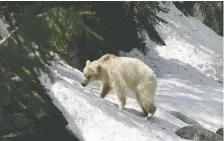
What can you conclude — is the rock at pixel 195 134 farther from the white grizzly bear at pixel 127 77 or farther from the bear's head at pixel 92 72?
the bear's head at pixel 92 72

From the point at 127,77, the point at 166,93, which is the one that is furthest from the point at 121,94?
the point at 166,93

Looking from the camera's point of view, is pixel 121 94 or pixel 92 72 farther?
pixel 92 72

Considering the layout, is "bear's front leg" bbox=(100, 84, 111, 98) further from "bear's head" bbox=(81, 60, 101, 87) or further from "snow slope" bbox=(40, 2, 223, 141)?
"bear's head" bbox=(81, 60, 101, 87)

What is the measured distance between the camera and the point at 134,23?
16.3 meters

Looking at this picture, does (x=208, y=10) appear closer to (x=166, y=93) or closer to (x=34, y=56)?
(x=166, y=93)

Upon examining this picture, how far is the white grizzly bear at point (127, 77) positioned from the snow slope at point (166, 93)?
0.27m

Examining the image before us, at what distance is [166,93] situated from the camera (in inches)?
522

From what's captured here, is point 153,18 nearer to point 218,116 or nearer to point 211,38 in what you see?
point 218,116

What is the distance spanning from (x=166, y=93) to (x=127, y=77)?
16.4 ft

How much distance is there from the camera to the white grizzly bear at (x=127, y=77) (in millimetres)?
8352

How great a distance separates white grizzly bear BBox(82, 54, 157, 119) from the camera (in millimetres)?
8352

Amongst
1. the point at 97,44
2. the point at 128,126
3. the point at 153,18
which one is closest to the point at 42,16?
the point at 128,126

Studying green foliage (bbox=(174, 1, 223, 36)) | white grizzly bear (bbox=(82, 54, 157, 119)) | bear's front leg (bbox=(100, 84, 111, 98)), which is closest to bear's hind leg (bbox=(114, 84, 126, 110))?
white grizzly bear (bbox=(82, 54, 157, 119))

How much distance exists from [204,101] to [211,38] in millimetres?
8770
